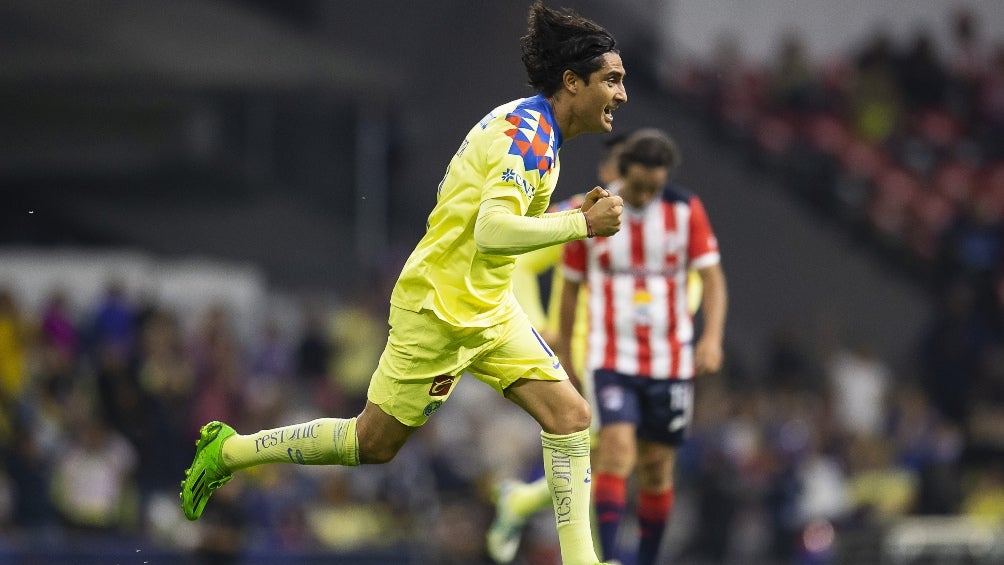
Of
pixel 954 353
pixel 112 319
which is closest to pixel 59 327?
pixel 112 319

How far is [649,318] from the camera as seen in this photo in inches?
312

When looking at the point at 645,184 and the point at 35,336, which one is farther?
the point at 35,336

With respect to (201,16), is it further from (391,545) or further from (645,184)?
(645,184)

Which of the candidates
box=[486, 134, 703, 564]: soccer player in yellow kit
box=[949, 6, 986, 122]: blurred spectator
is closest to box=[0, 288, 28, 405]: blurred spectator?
box=[486, 134, 703, 564]: soccer player in yellow kit

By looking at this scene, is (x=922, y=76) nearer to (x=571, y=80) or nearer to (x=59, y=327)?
(x=59, y=327)

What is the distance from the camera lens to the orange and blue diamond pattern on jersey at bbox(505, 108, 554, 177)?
5.98 metres

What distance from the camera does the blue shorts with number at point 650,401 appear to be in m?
7.83

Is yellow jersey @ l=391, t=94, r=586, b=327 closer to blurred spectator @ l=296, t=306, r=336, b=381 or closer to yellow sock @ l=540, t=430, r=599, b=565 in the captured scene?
yellow sock @ l=540, t=430, r=599, b=565

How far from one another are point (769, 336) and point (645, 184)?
9458mm

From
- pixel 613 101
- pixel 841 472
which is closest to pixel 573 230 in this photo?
pixel 613 101

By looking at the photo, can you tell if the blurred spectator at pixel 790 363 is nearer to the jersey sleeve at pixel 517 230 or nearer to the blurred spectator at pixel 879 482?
the blurred spectator at pixel 879 482

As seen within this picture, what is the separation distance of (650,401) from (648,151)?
121 centimetres

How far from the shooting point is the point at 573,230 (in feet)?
19.2

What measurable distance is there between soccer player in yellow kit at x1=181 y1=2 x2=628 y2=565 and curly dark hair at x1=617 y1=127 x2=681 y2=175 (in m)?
1.38
